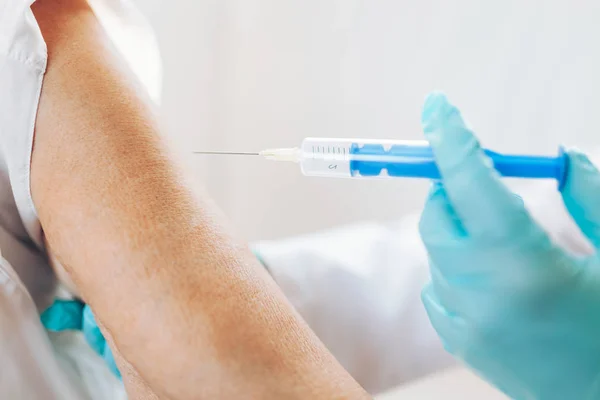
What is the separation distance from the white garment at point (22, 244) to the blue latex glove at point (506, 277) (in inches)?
17.9

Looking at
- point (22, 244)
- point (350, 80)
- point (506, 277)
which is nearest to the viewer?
point (506, 277)

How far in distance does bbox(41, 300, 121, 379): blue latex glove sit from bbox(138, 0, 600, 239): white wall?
2.36 feet

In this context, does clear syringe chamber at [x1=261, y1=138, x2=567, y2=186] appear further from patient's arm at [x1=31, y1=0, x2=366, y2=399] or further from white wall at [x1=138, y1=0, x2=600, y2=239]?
white wall at [x1=138, y1=0, x2=600, y2=239]

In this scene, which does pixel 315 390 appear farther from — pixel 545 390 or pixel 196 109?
pixel 196 109

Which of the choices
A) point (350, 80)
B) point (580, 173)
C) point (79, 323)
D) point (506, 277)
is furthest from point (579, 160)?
point (350, 80)

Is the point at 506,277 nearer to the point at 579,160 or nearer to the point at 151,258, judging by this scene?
the point at 579,160

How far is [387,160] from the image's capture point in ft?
1.98

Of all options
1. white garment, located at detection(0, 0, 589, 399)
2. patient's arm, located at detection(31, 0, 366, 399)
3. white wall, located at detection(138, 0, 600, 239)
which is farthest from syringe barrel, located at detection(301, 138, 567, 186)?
white wall, located at detection(138, 0, 600, 239)

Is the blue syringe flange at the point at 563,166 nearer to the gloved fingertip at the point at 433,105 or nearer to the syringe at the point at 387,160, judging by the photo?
the syringe at the point at 387,160

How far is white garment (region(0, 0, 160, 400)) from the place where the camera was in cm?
65

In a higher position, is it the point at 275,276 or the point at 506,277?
the point at 506,277

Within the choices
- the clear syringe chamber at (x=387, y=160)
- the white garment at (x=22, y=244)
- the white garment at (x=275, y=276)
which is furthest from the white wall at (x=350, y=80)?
the clear syringe chamber at (x=387, y=160)

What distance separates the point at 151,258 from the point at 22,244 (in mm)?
298

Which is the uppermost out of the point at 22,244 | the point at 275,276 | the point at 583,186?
the point at 583,186
